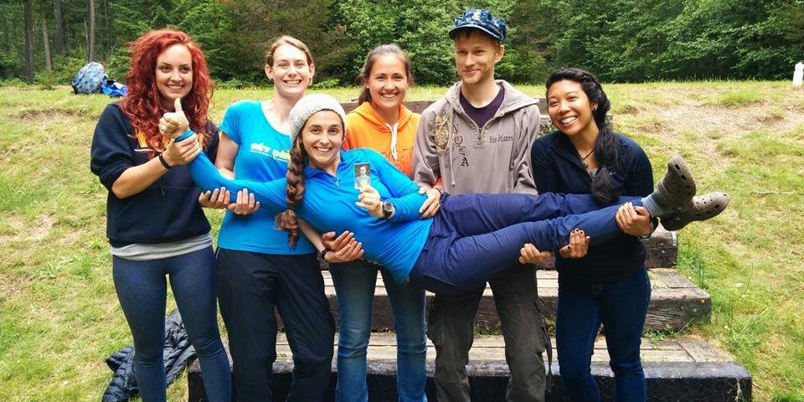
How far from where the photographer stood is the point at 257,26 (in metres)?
19.0

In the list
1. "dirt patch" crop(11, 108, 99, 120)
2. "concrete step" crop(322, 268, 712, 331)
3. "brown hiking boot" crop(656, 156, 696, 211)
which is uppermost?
"dirt patch" crop(11, 108, 99, 120)

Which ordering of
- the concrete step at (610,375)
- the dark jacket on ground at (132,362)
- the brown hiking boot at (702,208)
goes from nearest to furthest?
the brown hiking boot at (702,208)
the concrete step at (610,375)
the dark jacket on ground at (132,362)

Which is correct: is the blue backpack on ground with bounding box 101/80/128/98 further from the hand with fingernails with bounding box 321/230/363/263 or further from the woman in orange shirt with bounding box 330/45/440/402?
the hand with fingernails with bounding box 321/230/363/263

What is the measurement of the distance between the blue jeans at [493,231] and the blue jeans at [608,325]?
292 mm

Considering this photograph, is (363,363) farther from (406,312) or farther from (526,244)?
(526,244)

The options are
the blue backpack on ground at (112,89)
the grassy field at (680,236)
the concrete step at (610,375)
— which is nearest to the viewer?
the concrete step at (610,375)

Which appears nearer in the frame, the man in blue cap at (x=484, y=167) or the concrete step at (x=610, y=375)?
the man in blue cap at (x=484, y=167)

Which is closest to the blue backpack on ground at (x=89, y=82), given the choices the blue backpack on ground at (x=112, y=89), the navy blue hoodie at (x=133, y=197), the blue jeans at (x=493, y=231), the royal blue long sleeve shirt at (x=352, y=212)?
the blue backpack on ground at (x=112, y=89)

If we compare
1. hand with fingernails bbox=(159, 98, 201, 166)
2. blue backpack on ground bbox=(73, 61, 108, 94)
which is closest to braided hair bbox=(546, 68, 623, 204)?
hand with fingernails bbox=(159, 98, 201, 166)

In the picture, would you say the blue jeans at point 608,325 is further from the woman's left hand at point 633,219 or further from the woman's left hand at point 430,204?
the woman's left hand at point 430,204

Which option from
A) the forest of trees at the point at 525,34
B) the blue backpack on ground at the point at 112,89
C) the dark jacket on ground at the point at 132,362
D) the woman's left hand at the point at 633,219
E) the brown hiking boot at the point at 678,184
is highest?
the forest of trees at the point at 525,34

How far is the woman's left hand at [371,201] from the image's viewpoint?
8.07ft

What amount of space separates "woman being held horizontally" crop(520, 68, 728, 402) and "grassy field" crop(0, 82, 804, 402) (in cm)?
126

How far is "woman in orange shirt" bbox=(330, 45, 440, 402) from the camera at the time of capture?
9.09 feet
